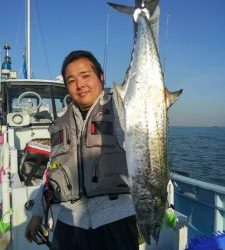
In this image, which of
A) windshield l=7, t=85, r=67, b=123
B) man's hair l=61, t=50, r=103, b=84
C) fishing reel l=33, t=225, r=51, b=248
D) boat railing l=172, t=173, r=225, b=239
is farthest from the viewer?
windshield l=7, t=85, r=67, b=123

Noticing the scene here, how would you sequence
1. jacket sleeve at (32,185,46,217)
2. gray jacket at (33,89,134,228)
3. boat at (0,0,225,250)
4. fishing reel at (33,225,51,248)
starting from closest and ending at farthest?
1. gray jacket at (33,89,134,228)
2. jacket sleeve at (32,185,46,217)
3. fishing reel at (33,225,51,248)
4. boat at (0,0,225,250)

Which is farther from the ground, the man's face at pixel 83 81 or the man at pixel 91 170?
the man's face at pixel 83 81

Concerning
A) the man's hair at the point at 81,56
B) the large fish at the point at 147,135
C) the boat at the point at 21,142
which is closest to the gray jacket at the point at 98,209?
the man's hair at the point at 81,56

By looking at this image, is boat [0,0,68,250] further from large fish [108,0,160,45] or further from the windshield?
large fish [108,0,160,45]

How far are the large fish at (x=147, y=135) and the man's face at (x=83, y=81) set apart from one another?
0.55m

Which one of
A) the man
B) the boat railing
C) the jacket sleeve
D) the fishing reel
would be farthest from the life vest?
the boat railing

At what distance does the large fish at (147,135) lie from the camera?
207 centimetres

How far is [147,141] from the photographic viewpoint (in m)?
2.09

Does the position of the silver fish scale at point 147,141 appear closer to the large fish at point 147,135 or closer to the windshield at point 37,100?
the large fish at point 147,135

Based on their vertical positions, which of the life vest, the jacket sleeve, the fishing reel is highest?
the life vest

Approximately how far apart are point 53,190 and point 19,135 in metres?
4.35

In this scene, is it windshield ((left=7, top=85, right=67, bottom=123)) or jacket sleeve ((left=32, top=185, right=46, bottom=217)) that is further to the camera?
windshield ((left=7, top=85, right=67, bottom=123))

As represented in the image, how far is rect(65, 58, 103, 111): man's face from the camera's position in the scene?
2.71 metres

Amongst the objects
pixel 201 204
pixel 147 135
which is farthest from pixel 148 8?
pixel 201 204
